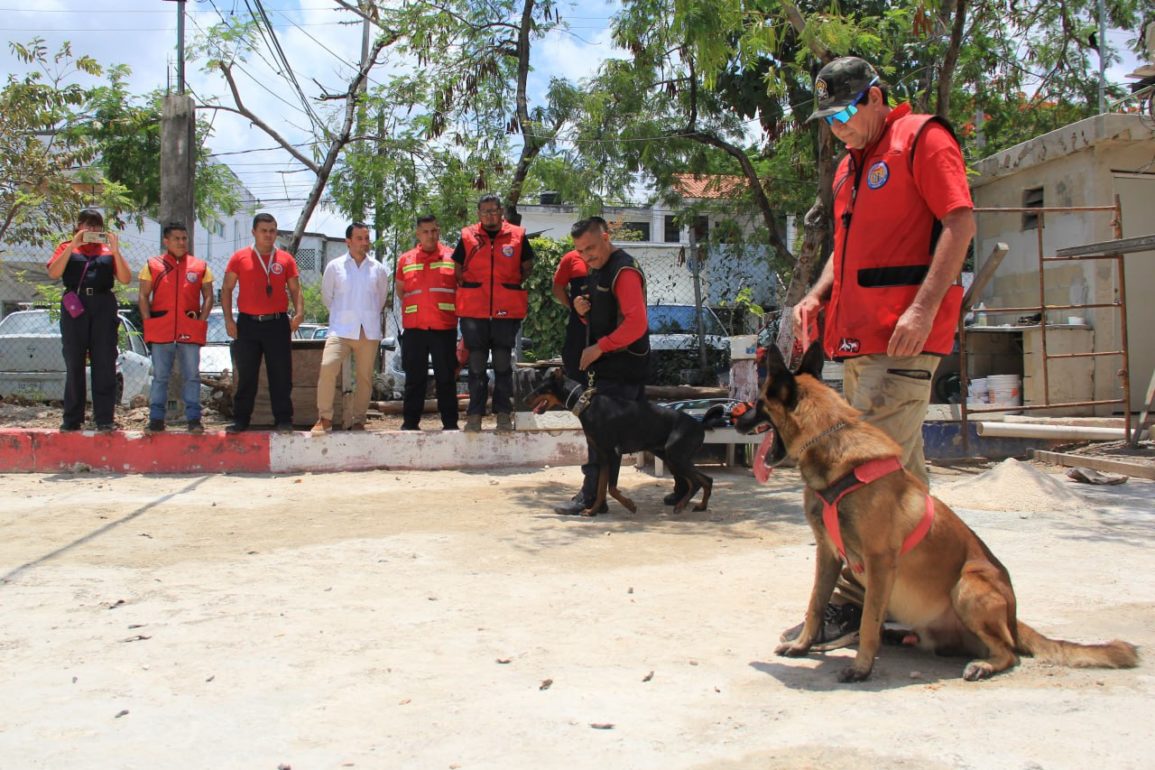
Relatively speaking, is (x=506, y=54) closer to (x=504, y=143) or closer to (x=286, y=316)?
(x=504, y=143)

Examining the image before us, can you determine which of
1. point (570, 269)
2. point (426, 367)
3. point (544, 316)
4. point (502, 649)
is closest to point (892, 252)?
point (502, 649)

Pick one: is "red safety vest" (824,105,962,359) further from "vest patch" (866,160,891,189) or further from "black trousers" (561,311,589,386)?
"black trousers" (561,311,589,386)

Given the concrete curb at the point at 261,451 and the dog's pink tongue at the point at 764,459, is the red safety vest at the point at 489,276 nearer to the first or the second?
the concrete curb at the point at 261,451

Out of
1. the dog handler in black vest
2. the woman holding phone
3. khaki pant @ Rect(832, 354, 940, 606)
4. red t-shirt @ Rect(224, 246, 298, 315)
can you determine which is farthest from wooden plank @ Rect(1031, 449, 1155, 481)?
the woman holding phone

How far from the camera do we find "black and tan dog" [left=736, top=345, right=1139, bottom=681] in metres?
3.14

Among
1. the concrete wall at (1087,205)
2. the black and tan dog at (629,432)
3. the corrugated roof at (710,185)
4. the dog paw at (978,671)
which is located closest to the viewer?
the dog paw at (978,671)

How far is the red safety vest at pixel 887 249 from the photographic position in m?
3.43

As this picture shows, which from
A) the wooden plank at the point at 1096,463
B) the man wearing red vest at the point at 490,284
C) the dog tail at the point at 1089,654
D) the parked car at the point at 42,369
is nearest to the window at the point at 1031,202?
the wooden plank at the point at 1096,463

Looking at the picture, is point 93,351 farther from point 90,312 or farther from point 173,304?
point 173,304

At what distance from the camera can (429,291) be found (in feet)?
27.7

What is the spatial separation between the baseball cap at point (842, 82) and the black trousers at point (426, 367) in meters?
5.43

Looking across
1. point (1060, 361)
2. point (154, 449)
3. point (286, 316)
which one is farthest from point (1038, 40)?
point (154, 449)

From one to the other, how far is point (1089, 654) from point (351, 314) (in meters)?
6.67

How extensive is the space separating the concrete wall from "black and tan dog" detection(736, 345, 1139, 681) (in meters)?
8.25
